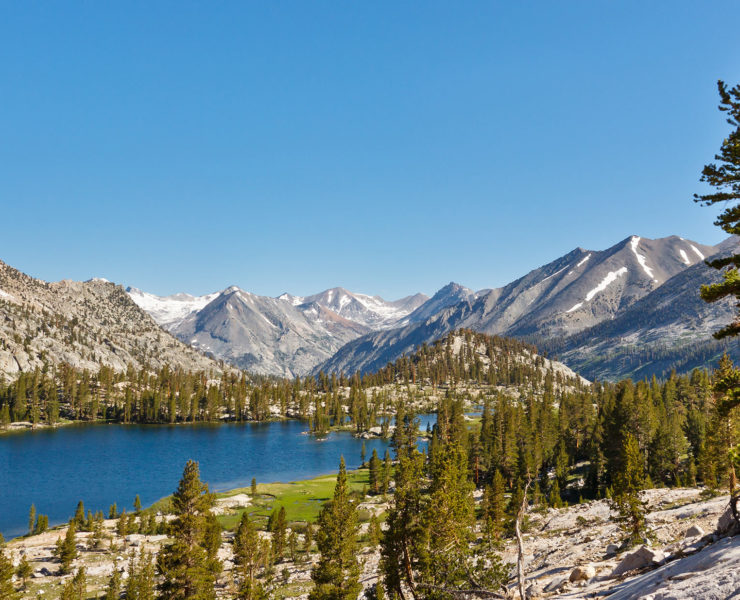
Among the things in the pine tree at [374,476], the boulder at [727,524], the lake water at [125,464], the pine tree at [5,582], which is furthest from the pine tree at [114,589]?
the pine tree at [374,476]

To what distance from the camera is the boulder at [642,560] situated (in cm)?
2521

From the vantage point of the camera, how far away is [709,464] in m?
69.7

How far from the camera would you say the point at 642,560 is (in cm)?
2586

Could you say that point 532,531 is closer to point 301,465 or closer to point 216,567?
point 216,567

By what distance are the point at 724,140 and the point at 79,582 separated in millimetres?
70166

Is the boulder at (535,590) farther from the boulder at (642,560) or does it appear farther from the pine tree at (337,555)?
the pine tree at (337,555)

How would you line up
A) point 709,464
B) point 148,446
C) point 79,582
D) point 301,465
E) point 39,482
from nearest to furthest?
point 79,582 < point 709,464 < point 39,482 < point 301,465 < point 148,446

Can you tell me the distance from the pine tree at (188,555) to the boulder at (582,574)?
95.4 feet

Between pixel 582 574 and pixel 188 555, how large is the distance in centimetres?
3110

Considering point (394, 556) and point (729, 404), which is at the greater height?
point (729, 404)

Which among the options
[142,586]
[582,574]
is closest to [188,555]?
[142,586]

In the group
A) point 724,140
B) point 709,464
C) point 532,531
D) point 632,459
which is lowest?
point 532,531

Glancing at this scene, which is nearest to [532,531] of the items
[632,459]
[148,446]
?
[632,459]

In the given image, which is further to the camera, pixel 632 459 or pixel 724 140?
pixel 632 459
